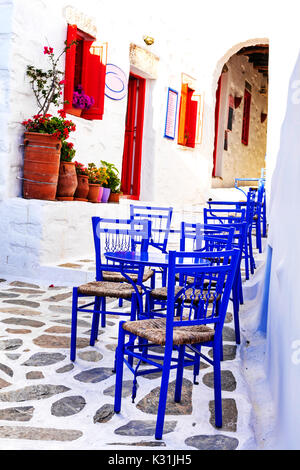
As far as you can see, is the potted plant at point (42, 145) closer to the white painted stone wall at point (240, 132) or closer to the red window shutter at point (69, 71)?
the red window shutter at point (69, 71)

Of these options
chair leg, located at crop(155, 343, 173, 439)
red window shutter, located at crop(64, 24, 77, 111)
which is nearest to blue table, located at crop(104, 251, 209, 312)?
chair leg, located at crop(155, 343, 173, 439)

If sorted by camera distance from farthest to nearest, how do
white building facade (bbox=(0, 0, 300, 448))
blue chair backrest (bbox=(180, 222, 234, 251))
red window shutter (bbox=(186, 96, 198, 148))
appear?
red window shutter (bbox=(186, 96, 198, 148))
blue chair backrest (bbox=(180, 222, 234, 251))
white building facade (bbox=(0, 0, 300, 448))

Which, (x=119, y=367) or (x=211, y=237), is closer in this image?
(x=119, y=367)

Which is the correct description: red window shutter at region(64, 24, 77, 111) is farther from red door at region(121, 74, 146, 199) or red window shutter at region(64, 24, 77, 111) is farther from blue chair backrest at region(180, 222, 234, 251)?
blue chair backrest at region(180, 222, 234, 251)

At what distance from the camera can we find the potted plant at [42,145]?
572 centimetres

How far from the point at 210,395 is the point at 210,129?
8215 mm

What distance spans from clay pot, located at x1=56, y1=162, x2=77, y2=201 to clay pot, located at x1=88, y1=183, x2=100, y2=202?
600 millimetres

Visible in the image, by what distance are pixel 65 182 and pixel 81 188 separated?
0.44 metres

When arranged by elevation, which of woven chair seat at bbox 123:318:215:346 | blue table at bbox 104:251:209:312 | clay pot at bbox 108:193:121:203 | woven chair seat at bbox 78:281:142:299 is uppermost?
clay pot at bbox 108:193:121:203

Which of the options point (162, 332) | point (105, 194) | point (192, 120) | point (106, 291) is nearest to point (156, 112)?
point (192, 120)

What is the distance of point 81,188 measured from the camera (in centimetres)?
648

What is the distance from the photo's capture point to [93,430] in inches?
94.3

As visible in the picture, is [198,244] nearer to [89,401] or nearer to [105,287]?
[105,287]

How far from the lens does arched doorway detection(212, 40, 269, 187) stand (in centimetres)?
1248
